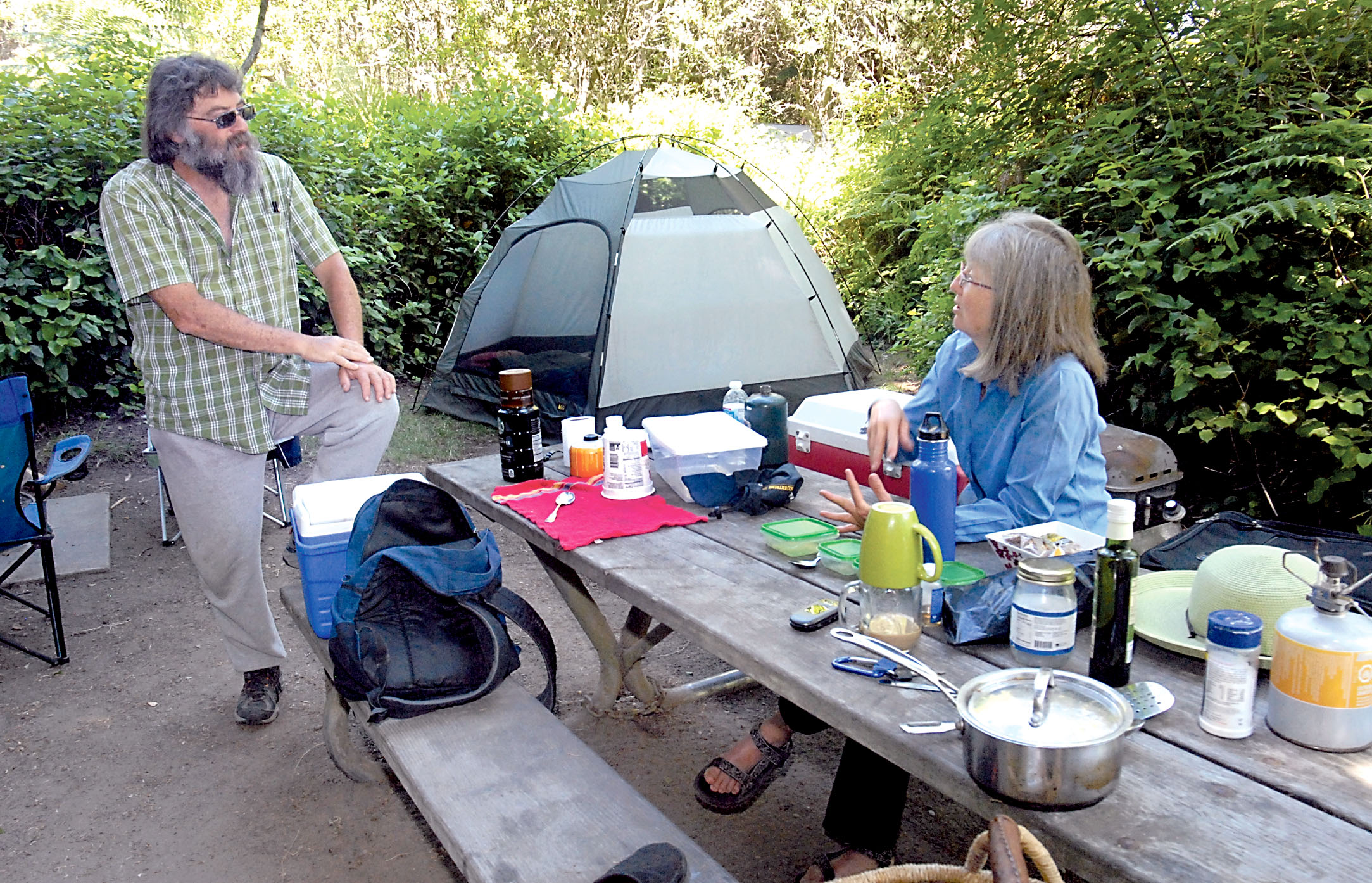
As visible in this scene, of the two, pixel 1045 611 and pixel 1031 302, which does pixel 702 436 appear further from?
pixel 1045 611

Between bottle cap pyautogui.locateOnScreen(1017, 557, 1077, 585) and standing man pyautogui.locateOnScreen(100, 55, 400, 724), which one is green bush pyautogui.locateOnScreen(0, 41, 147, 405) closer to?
standing man pyautogui.locateOnScreen(100, 55, 400, 724)

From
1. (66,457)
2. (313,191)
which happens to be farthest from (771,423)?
(313,191)

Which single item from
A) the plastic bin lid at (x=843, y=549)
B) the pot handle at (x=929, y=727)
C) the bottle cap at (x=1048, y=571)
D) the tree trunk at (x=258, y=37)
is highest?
the tree trunk at (x=258, y=37)

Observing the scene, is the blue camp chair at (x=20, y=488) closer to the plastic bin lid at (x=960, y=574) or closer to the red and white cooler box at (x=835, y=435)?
the red and white cooler box at (x=835, y=435)

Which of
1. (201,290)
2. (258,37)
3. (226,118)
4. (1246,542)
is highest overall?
(258,37)

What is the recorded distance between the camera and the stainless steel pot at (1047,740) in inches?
41.0

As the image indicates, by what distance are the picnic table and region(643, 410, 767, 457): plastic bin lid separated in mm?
230

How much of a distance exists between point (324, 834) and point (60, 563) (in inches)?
93.8

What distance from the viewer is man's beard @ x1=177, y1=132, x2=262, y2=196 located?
2549mm

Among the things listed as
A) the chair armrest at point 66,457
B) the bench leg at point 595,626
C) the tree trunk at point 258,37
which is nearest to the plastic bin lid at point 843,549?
the bench leg at point 595,626

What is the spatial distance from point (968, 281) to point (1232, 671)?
1.19 meters

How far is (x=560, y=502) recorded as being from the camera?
228 centimetres

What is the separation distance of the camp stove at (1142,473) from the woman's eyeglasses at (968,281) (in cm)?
103

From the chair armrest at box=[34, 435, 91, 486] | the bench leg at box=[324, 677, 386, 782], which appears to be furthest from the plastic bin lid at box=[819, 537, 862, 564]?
the chair armrest at box=[34, 435, 91, 486]
